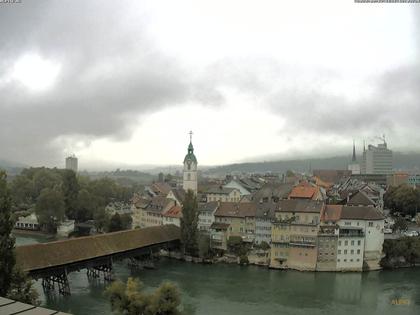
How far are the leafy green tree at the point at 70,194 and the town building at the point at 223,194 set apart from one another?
55.1 ft

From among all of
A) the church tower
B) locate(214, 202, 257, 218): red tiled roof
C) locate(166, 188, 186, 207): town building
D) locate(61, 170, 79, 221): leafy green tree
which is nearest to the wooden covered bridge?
locate(214, 202, 257, 218): red tiled roof

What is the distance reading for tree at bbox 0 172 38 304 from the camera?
19094mm

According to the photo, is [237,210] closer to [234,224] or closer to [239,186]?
[234,224]

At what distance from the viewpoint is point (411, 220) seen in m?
55.5

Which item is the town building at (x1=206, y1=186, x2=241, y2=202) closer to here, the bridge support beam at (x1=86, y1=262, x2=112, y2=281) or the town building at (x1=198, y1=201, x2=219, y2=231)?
the town building at (x1=198, y1=201, x2=219, y2=231)

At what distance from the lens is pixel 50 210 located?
2169 inches

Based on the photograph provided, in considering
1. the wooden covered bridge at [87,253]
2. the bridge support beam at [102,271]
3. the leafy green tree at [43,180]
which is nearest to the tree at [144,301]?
the wooden covered bridge at [87,253]

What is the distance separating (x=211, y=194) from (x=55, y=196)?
17.7 metres

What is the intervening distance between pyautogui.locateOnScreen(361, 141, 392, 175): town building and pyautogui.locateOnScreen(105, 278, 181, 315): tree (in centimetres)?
14446

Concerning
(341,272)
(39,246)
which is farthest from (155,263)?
(341,272)

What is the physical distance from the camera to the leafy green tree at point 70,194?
61781 mm

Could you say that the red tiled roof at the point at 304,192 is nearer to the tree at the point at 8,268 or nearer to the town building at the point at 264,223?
the town building at the point at 264,223

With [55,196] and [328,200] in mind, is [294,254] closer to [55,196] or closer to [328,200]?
[328,200]

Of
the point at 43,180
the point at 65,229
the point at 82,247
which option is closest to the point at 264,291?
the point at 82,247
